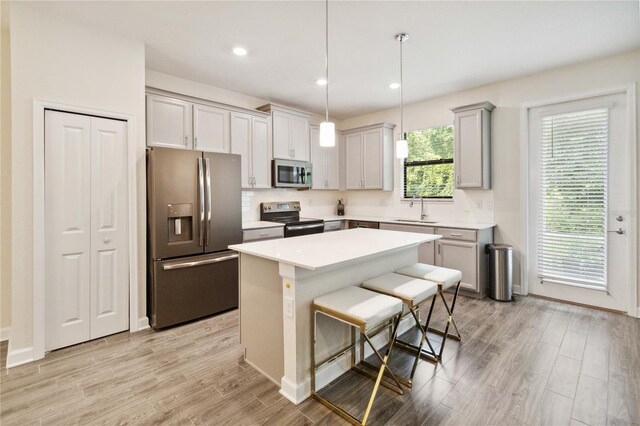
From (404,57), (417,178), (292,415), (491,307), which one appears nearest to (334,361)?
(292,415)

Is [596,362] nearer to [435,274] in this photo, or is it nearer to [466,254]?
[435,274]

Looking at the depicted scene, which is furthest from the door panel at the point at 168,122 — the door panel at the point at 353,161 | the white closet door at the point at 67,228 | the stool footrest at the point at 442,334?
the stool footrest at the point at 442,334

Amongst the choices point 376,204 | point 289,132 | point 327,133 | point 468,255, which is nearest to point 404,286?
point 327,133

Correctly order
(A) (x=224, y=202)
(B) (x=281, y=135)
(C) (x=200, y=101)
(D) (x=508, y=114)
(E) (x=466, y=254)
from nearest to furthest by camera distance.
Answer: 1. (A) (x=224, y=202)
2. (C) (x=200, y=101)
3. (E) (x=466, y=254)
4. (D) (x=508, y=114)
5. (B) (x=281, y=135)

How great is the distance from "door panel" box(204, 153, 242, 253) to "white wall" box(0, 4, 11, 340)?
1.74m

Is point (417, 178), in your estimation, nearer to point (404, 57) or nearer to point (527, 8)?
point (404, 57)

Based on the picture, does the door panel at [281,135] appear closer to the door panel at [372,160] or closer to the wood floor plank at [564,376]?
the door panel at [372,160]

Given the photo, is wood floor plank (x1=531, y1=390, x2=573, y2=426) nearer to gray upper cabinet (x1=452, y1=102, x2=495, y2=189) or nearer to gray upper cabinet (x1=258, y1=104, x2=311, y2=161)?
gray upper cabinet (x1=452, y1=102, x2=495, y2=189)

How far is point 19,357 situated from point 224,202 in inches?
82.8

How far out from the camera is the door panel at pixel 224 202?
3408 millimetres

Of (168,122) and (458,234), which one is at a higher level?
(168,122)

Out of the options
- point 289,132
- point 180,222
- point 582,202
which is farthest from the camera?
point 289,132

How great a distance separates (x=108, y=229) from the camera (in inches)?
115

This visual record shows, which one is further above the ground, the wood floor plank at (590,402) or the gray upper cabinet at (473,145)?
the gray upper cabinet at (473,145)
